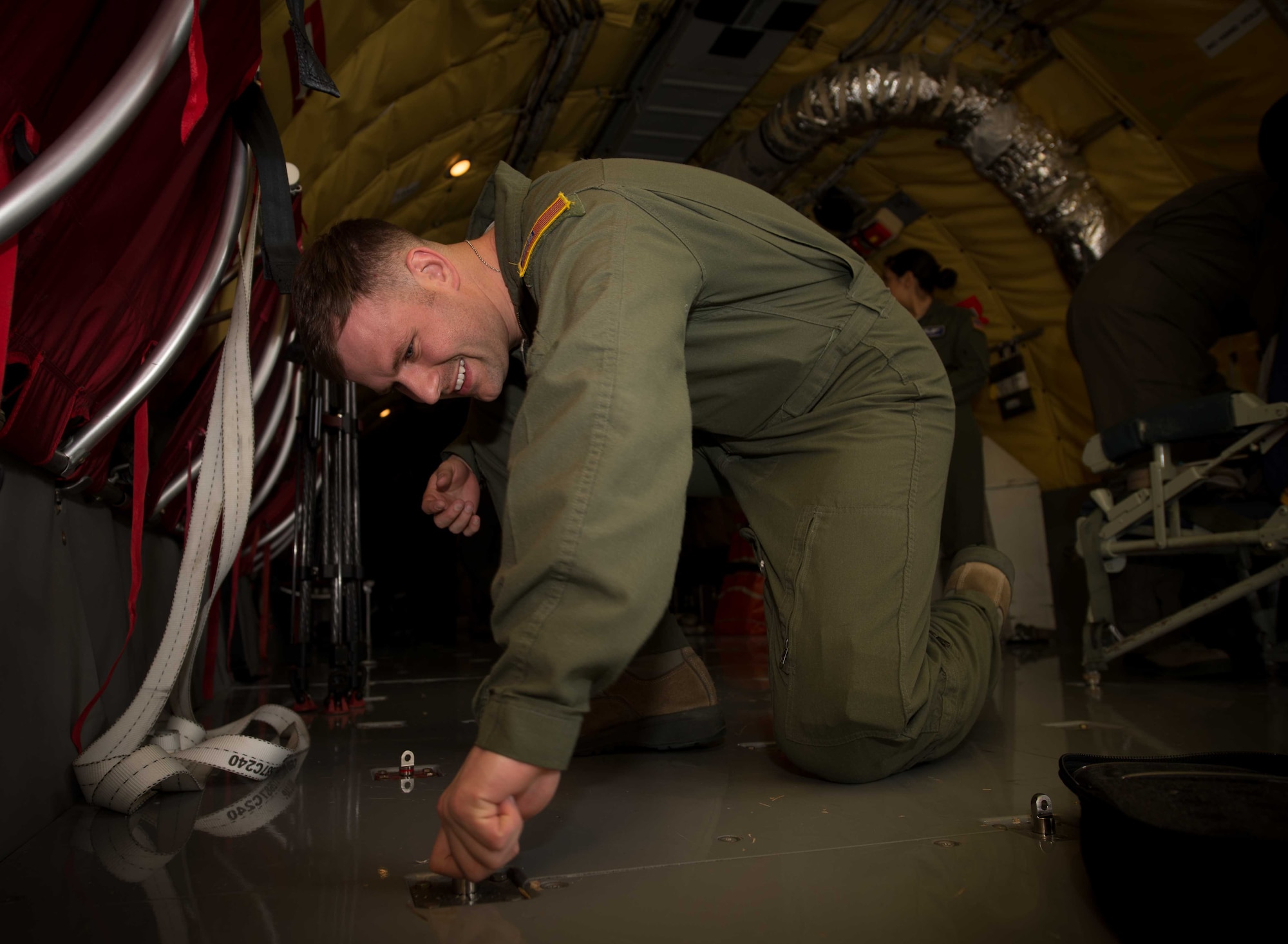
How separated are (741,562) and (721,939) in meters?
5.50

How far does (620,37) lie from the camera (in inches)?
151

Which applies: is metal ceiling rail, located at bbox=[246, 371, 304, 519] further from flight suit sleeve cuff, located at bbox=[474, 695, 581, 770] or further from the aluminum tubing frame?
the aluminum tubing frame

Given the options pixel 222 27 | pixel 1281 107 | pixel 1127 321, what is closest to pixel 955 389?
pixel 1127 321

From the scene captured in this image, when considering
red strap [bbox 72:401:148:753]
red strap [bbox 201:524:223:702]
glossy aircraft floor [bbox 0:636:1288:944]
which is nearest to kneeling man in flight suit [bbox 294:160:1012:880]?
glossy aircraft floor [bbox 0:636:1288:944]

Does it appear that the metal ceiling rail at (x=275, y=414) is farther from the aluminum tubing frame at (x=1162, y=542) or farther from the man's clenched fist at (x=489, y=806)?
the aluminum tubing frame at (x=1162, y=542)

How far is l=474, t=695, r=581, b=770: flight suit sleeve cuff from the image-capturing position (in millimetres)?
864

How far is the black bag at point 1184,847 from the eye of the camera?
2.60 feet

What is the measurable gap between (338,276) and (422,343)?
0.60 feet

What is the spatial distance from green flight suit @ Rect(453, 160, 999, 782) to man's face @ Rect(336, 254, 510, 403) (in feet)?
0.33

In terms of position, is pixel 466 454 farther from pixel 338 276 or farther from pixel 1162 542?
pixel 1162 542

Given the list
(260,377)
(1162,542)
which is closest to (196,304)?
(260,377)

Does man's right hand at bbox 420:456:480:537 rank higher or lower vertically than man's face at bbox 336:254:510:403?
lower

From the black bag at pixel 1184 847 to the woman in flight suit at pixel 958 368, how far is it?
3898 millimetres

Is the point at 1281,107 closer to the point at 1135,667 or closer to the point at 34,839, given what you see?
the point at 1135,667
